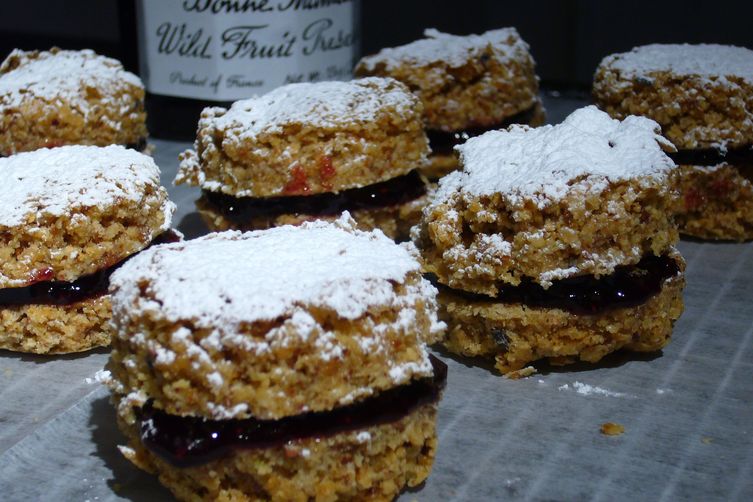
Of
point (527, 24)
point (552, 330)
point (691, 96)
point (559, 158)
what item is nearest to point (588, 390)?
point (552, 330)

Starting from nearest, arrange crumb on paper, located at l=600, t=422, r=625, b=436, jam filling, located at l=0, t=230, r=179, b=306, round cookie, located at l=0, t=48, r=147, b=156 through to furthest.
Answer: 1. crumb on paper, located at l=600, t=422, r=625, b=436
2. jam filling, located at l=0, t=230, r=179, b=306
3. round cookie, located at l=0, t=48, r=147, b=156

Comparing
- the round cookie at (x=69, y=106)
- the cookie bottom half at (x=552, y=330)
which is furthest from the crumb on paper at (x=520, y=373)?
the round cookie at (x=69, y=106)

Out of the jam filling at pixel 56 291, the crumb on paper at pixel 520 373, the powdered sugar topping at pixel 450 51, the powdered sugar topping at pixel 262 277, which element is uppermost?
the powdered sugar topping at pixel 262 277

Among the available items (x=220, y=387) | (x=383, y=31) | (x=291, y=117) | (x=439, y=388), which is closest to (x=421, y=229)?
(x=291, y=117)

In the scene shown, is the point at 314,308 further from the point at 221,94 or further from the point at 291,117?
the point at 221,94

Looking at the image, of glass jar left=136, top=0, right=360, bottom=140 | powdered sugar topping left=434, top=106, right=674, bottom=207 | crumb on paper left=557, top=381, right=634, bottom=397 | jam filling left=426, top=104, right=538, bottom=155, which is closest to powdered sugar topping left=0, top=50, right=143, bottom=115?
glass jar left=136, top=0, right=360, bottom=140

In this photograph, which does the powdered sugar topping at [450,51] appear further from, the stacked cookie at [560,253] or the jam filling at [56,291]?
the jam filling at [56,291]

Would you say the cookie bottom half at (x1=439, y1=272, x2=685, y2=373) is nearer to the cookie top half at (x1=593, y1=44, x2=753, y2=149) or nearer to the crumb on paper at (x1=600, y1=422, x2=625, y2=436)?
the crumb on paper at (x1=600, y1=422, x2=625, y2=436)
